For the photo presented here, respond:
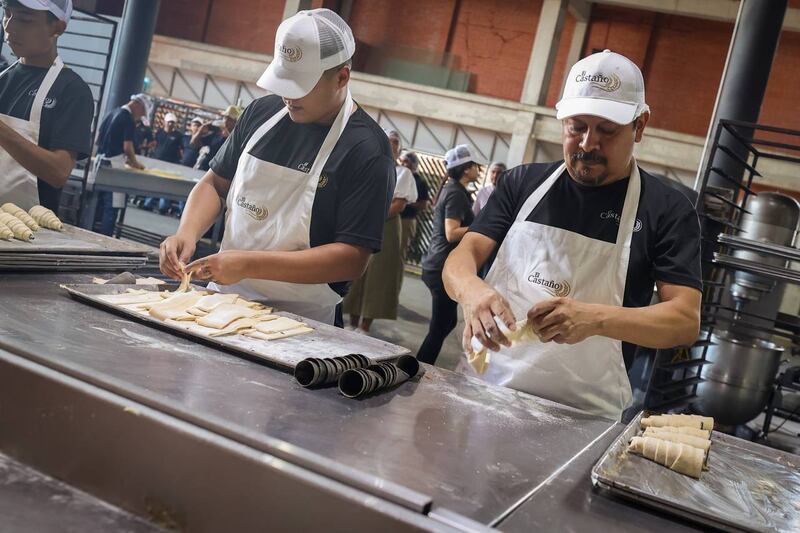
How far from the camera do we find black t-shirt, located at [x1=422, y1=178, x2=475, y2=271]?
5.16 meters

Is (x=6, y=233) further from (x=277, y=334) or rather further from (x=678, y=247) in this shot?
(x=678, y=247)

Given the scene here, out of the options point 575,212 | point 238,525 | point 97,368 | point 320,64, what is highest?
point 320,64

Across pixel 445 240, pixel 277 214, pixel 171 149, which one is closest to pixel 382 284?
pixel 445 240

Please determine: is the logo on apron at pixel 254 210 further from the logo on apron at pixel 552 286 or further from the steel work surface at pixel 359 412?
the logo on apron at pixel 552 286

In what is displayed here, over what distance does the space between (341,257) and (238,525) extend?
3.71 feet

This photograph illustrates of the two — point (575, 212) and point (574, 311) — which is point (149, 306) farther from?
point (575, 212)

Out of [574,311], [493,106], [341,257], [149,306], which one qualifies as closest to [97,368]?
[149,306]

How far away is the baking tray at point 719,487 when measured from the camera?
1.14 m

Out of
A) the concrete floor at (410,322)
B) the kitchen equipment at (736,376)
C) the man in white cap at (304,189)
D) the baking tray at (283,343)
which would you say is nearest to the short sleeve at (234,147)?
the man in white cap at (304,189)

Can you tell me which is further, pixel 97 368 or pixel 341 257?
pixel 341 257

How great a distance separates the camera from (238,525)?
39.6 inches

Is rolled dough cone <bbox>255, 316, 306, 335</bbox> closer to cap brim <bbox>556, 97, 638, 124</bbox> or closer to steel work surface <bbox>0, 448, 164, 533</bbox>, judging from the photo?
steel work surface <bbox>0, 448, 164, 533</bbox>

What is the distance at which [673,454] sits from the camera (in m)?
1.35

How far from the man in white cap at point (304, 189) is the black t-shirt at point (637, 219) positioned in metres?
0.37
